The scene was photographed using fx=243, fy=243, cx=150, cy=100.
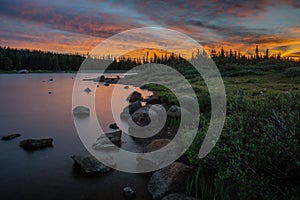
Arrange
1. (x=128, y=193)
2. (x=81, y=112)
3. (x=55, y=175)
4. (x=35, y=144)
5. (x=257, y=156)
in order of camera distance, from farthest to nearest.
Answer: (x=81, y=112)
(x=35, y=144)
(x=55, y=175)
(x=128, y=193)
(x=257, y=156)

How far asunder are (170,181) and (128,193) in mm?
1279

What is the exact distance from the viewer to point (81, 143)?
11766mm

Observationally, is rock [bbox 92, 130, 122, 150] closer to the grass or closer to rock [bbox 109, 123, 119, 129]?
rock [bbox 109, 123, 119, 129]

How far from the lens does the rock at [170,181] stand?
6.61 m

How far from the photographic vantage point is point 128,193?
6973 mm

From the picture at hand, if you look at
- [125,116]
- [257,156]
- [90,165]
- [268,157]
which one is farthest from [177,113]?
[268,157]

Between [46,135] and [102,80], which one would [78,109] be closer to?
[46,135]

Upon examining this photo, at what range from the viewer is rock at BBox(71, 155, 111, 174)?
8297 mm

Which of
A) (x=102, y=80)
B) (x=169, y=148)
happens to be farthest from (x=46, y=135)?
(x=102, y=80)

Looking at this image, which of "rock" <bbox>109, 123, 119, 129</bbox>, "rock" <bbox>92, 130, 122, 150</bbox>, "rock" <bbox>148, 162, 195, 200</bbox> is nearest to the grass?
"rock" <bbox>148, 162, 195, 200</bbox>

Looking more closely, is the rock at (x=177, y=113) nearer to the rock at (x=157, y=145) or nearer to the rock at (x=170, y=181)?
the rock at (x=157, y=145)

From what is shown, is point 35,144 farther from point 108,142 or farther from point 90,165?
point 90,165

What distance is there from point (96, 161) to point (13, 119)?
37.4 ft

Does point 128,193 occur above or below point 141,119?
below
